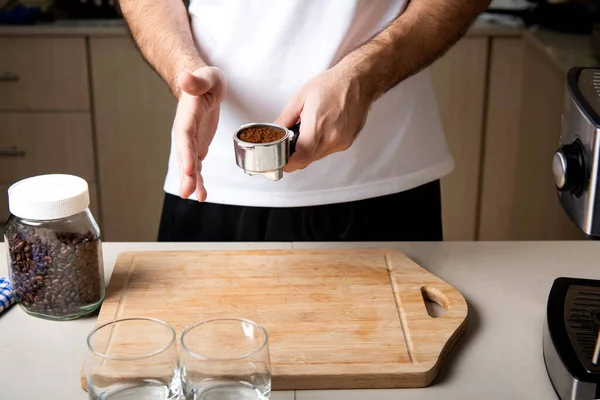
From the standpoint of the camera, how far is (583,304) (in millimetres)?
985

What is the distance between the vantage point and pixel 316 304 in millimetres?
1031

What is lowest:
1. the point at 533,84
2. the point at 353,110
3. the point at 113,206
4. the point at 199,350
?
the point at 113,206

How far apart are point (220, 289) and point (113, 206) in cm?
175

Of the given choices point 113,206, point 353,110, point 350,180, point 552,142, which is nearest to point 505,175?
point 552,142

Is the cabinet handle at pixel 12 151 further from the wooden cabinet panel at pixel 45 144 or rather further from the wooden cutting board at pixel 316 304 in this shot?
the wooden cutting board at pixel 316 304

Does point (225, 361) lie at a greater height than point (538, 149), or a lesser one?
greater

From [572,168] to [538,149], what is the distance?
1820 millimetres

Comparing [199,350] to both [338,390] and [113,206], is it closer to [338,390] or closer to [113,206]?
[338,390]

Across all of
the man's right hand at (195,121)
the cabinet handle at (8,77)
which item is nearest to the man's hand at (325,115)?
the man's right hand at (195,121)

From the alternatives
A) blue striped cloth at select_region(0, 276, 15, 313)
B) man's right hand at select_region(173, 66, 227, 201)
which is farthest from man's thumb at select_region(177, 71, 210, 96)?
blue striped cloth at select_region(0, 276, 15, 313)

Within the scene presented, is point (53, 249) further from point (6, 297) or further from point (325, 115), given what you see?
point (325, 115)

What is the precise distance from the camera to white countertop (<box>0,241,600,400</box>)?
2.91ft

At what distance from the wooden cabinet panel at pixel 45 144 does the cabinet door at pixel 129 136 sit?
0.05 metres

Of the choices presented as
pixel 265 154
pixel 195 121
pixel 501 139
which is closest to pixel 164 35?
pixel 195 121
